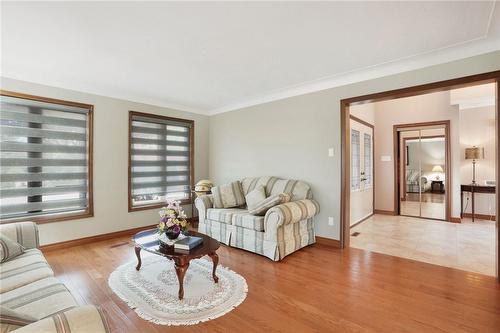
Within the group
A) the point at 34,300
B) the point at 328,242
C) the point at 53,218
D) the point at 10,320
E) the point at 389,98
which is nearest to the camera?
the point at 10,320

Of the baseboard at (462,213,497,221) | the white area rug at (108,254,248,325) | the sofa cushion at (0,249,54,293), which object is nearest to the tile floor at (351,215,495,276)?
the baseboard at (462,213,497,221)

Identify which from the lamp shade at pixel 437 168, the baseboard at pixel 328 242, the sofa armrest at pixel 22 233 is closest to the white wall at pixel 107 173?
the sofa armrest at pixel 22 233

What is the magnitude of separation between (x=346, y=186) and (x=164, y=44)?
308cm

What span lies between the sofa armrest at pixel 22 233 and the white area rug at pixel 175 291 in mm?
845

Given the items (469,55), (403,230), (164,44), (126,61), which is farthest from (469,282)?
(126,61)

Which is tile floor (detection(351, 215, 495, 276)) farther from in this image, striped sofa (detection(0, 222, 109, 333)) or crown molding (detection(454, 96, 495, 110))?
striped sofa (detection(0, 222, 109, 333))

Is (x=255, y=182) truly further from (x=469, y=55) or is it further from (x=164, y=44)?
(x=469, y=55)

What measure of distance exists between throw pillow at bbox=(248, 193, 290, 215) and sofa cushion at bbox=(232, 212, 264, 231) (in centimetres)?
9

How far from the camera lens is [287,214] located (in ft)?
10.3

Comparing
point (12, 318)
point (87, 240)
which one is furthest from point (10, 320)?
point (87, 240)

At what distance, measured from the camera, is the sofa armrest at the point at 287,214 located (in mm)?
3082

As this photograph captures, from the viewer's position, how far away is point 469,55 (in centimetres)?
271

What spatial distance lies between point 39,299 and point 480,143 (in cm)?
786

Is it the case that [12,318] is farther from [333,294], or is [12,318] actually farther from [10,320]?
[333,294]
